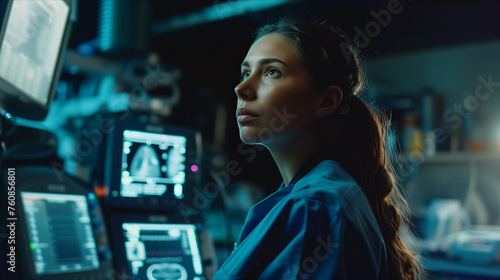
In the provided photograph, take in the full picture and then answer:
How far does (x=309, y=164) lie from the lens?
3.43 ft

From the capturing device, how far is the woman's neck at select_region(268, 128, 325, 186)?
1061mm

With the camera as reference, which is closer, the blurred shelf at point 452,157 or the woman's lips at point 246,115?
the woman's lips at point 246,115

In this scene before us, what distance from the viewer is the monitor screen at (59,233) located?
1287 millimetres

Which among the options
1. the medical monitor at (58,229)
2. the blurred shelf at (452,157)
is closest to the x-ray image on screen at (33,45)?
the medical monitor at (58,229)

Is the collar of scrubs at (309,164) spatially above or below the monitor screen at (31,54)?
below

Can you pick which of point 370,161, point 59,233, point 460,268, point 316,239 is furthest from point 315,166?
point 460,268

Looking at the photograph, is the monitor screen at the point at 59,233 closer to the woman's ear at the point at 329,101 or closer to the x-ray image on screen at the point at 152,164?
the x-ray image on screen at the point at 152,164

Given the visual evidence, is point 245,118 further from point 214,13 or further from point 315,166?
point 214,13

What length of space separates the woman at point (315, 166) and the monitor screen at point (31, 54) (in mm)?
560

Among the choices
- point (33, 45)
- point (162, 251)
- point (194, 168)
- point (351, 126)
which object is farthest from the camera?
point (194, 168)

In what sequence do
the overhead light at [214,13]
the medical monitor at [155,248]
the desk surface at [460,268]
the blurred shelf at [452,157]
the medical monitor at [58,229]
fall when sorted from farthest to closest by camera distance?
1. the overhead light at [214,13]
2. the blurred shelf at [452,157]
3. the desk surface at [460,268]
4. the medical monitor at [155,248]
5. the medical monitor at [58,229]

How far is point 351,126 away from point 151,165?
2.58ft

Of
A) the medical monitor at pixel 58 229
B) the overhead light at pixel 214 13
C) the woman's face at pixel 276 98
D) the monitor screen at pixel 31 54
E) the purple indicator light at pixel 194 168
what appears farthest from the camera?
the overhead light at pixel 214 13

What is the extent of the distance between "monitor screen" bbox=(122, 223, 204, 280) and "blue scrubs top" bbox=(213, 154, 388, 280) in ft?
2.34
